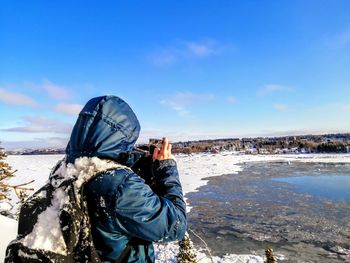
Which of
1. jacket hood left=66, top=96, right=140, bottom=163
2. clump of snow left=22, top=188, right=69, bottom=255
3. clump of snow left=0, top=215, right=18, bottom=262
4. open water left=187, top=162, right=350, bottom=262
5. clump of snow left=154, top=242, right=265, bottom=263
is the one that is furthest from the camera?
open water left=187, top=162, right=350, bottom=262

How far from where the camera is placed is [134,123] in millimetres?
1440

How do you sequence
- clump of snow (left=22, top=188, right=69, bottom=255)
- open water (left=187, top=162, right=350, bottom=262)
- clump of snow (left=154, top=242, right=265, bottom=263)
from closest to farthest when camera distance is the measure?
clump of snow (left=22, top=188, right=69, bottom=255)
clump of snow (left=154, top=242, right=265, bottom=263)
open water (left=187, top=162, right=350, bottom=262)

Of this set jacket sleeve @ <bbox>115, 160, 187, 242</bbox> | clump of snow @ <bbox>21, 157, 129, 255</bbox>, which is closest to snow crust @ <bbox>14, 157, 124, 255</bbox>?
clump of snow @ <bbox>21, 157, 129, 255</bbox>

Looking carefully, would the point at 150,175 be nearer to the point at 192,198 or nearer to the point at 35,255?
the point at 35,255

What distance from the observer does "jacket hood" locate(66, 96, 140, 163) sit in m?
1.34

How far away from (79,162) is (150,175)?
45cm

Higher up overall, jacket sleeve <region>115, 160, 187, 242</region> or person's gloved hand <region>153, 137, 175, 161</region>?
person's gloved hand <region>153, 137, 175, 161</region>

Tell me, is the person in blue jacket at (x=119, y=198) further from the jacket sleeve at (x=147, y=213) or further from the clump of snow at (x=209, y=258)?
the clump of snow at (x=209, y=258)

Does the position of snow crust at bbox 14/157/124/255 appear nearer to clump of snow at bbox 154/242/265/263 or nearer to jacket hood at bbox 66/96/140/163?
jacket hood at bbox 66/96/140/163

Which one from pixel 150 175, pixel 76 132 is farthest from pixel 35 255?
pixel 150 175

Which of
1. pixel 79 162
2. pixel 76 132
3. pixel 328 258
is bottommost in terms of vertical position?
pixel 328 258

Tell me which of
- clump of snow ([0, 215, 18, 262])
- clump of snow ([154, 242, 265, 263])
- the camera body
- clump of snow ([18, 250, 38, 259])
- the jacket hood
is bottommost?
clump of snow ([154, 242, 265, 263])

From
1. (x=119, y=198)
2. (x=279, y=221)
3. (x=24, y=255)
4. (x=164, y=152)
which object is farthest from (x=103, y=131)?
(x=279, y=221)

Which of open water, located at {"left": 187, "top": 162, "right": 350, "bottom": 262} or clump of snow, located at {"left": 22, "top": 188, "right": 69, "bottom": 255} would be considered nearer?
clump of snow, located at {"left": 22, "top": 188, "right": 69, "bottom": 255}
